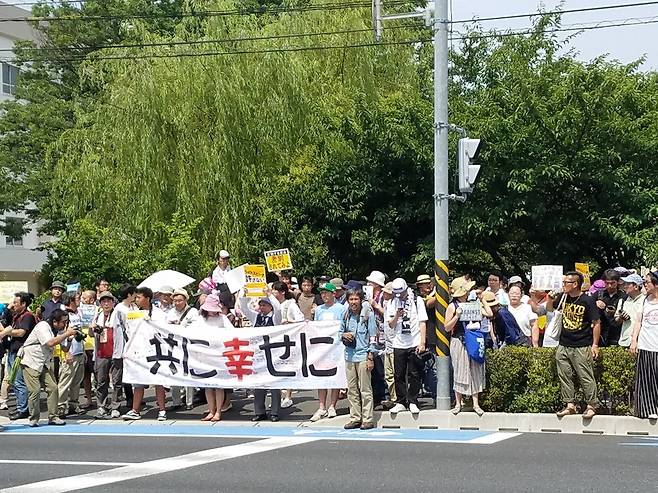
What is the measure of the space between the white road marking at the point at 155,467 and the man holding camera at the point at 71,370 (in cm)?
393

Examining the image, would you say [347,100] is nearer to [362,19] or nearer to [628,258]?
[362,19]

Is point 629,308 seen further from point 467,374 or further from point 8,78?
point 8,78

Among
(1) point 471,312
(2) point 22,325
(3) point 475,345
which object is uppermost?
(1) point 471,312

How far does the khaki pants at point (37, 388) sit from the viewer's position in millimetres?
13773

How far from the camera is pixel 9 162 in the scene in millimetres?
34688

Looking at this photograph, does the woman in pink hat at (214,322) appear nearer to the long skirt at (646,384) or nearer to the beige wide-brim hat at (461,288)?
the beige wide-brim hat at (461,288)

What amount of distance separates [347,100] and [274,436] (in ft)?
47.0

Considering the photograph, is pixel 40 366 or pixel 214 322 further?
pixel 214 322

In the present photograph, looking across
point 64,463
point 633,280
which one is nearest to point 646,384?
point 633,280

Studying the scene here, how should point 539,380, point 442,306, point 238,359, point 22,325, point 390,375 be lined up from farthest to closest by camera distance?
point 22,325 → point 390,375 → point 238,359 → point 442,306 → point 539,380

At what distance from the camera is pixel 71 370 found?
1443 centimetres

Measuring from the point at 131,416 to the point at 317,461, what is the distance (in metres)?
4.93

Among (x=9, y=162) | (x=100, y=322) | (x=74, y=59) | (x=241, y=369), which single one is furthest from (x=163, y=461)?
(x=74, y=59)

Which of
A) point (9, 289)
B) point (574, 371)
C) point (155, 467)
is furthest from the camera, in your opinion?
point (9, 289)
